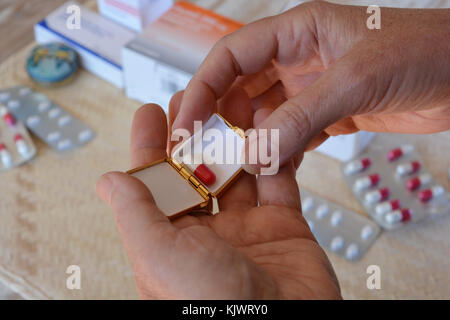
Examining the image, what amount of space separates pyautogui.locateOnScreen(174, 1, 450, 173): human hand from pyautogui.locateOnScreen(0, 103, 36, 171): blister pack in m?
0.42

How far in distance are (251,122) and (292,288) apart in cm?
34

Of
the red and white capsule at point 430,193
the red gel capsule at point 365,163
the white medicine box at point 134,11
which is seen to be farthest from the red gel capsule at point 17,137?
the red and white capsule at point 430,193

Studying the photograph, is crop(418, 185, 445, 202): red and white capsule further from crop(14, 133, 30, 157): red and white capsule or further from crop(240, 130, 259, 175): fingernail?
crop(14, 133, 30, 157): red and white capsule

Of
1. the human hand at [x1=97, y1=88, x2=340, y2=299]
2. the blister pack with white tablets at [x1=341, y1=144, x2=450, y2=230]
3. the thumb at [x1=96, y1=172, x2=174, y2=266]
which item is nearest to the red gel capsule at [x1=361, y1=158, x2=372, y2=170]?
the blister pack with white tablets at [x1=341, y1=144, x2=450, y2=230]

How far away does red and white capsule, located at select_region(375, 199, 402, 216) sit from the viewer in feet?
2.97

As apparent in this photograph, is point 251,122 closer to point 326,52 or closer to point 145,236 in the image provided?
point 326,52

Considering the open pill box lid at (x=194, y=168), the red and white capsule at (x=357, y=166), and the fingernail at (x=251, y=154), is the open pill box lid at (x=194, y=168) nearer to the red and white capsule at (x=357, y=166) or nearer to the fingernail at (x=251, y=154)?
the fingernail at (x=251, y=154)

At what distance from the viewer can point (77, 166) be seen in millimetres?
996

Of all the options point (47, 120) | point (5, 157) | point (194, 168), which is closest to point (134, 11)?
point (47, 120)

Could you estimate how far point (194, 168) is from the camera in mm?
735

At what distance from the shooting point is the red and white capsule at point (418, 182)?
3.06 feet

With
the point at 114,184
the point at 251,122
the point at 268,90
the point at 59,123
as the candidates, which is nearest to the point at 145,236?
the point at 114,184

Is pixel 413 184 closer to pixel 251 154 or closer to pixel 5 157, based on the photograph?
pixel 251 154
